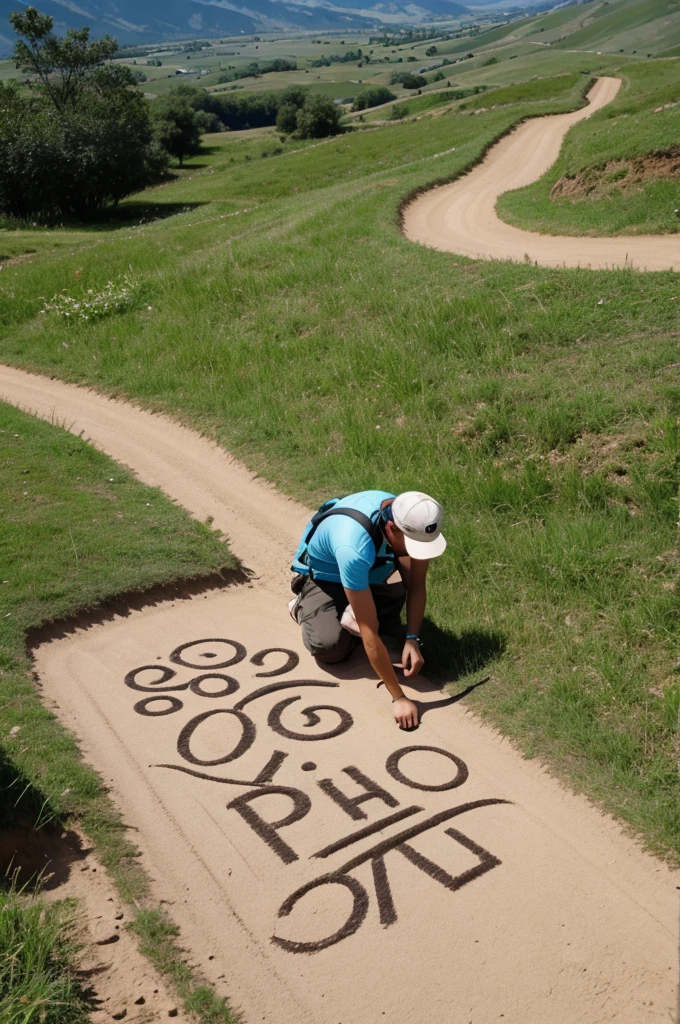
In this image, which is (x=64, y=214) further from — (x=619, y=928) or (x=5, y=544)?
(x=619, y=928)

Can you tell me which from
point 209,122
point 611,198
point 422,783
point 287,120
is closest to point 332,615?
point 422,783

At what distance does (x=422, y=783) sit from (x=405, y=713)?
2.14ft

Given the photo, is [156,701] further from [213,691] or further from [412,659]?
[412,659]

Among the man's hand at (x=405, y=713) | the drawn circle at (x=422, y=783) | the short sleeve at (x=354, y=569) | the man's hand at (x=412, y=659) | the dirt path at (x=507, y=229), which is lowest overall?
the drawn circle at (x=422, y=783)

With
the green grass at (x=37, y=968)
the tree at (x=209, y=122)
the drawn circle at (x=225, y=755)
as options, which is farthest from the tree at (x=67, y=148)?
the tree at (x=209, y=122)

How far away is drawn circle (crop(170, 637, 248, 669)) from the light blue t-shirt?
0.88m

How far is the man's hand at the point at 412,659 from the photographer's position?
7336mm

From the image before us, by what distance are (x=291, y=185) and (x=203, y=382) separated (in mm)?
24769

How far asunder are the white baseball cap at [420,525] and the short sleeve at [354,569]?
0.33m

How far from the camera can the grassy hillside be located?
7.19m

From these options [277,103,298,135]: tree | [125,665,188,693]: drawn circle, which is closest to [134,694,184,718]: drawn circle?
[125,665,188,693]: drawn circle

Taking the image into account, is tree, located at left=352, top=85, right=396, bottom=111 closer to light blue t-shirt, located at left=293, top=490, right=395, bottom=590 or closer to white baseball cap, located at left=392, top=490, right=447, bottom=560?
light blue t-shirt, located at left=293, top=490, right=395, bottom=590

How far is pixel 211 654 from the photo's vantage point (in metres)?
8.23

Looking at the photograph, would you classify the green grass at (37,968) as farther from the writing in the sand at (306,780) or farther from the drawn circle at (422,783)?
the drawn circle at (422,783)
